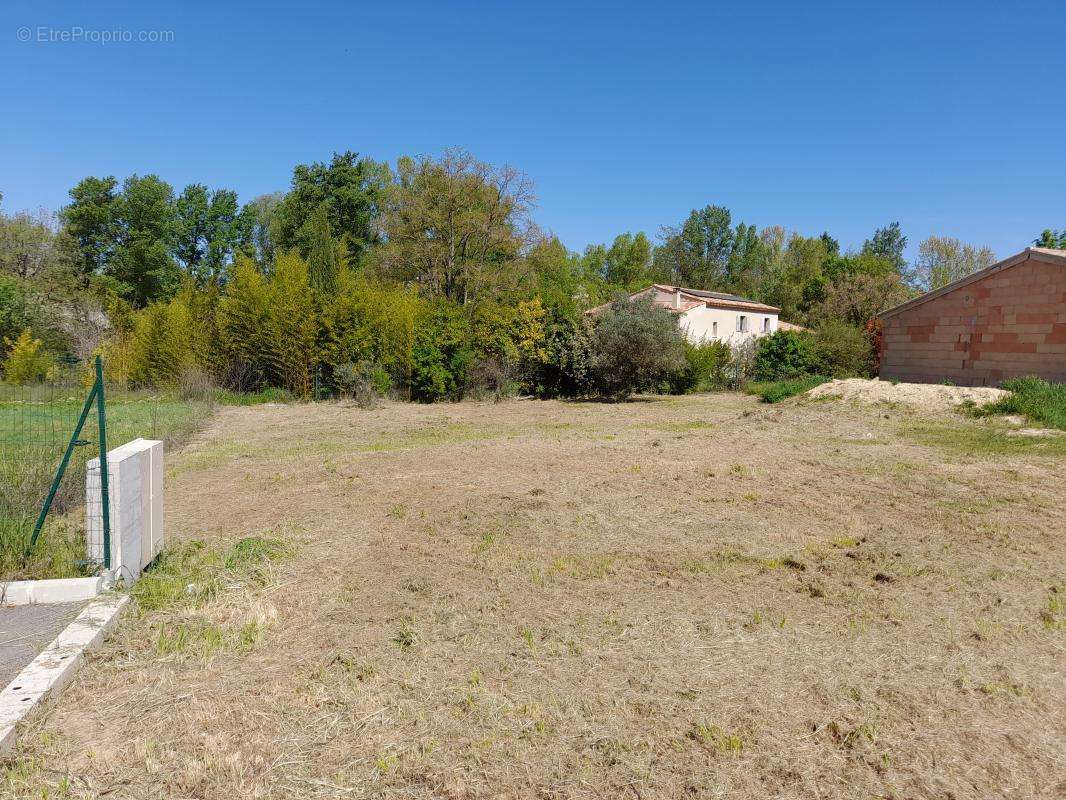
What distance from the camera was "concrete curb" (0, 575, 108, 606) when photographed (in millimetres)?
4230

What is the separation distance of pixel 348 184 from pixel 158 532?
38781mm

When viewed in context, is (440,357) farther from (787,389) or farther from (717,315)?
(717,315)

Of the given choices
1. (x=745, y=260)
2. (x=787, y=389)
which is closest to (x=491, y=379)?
(x=787, y=389)

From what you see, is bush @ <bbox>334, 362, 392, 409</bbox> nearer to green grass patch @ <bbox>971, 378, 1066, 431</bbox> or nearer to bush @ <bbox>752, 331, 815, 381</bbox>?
bush @ <bbox>752, 331, 815, 381</bbox>

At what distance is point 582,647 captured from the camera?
12.7 ft

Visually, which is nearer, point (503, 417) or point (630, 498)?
point (630, 498)

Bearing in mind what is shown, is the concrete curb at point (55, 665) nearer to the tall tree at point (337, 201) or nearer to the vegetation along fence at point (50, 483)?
the vegetation along fence at point (50, 483)

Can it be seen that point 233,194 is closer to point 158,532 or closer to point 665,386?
point 665,386

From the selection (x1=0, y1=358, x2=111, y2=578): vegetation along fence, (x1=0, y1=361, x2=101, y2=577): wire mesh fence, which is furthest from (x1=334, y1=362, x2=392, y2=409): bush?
(x1=0, y1=358, x2=111, y2=578): vegetation along fence

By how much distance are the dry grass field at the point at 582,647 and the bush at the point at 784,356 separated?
56.2 feet

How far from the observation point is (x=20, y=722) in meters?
2.93

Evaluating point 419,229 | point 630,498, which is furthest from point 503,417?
point 419,229

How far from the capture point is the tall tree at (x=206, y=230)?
4022cm

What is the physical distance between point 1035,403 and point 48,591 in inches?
663
